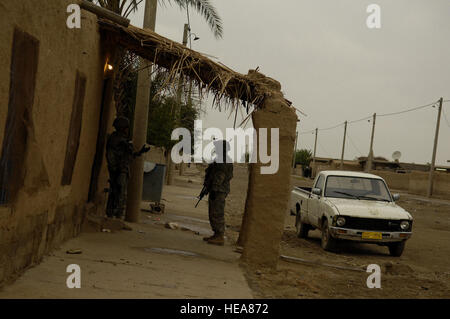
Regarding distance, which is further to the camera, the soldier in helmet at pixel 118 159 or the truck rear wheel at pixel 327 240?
the truck rear wheel at pixel 327 240

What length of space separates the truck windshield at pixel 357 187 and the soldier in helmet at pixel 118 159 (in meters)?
4.45

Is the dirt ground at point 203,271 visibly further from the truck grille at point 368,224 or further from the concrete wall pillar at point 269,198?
the truck grille at point 368,224

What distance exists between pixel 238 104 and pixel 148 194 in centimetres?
619

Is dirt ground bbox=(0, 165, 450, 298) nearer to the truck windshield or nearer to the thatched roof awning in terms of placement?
the truck windshield

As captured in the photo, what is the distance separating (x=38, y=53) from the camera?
16.6 ft

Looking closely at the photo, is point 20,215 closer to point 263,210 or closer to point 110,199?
point 263,210

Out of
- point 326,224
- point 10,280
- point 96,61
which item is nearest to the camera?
point 10,280

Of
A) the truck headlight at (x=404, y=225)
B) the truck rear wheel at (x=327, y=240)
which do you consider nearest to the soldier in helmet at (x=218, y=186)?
the truck rear wheel at (x=327, y=240)

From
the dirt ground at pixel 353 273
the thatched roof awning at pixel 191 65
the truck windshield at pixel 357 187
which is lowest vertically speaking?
the dirt ground at pixel 353 273

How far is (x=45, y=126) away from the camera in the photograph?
555 centimetres

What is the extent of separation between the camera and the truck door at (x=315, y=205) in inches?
441

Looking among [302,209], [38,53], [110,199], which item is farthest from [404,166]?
[38,53]

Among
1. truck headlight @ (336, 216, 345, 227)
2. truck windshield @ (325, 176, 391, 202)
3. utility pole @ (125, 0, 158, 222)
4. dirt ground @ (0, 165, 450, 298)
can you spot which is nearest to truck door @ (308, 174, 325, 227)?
truck windshield @ (325, 176, 391, 202)

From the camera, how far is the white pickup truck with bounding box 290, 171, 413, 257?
10078 millimetres
